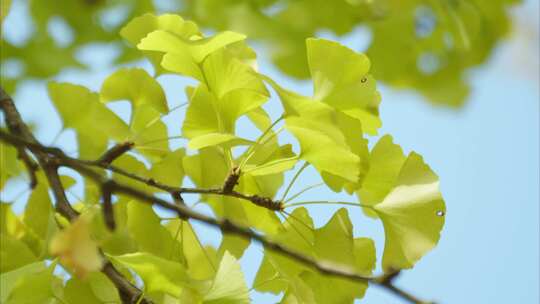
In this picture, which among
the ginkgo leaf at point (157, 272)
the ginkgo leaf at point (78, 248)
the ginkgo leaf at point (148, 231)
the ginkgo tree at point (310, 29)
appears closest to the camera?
the ginkgo leaf at point (78, 248)

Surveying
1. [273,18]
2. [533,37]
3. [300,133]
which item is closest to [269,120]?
[300,133]

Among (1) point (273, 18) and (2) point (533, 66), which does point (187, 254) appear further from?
(2) point (533, 66)

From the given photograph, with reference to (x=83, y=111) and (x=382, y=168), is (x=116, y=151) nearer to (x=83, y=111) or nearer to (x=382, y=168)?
(x=83, y=111)

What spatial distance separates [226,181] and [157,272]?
9cm

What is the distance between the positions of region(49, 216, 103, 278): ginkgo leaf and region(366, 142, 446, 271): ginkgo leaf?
Answer: 0.23m

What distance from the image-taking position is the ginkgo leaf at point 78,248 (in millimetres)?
341

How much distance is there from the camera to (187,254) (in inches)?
24.2

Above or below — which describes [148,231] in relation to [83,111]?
below

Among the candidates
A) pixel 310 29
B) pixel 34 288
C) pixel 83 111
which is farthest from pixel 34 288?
pixel 310 29

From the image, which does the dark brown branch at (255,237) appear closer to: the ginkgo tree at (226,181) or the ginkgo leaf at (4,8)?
the ginkgo tree at (226,181)

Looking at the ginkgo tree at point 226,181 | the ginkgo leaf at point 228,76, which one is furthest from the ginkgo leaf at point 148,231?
the ginkgo leaf at point 228,76

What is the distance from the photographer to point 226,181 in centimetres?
53

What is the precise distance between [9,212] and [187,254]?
0.54 feet

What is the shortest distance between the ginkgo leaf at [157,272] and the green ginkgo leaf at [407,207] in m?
0.15
